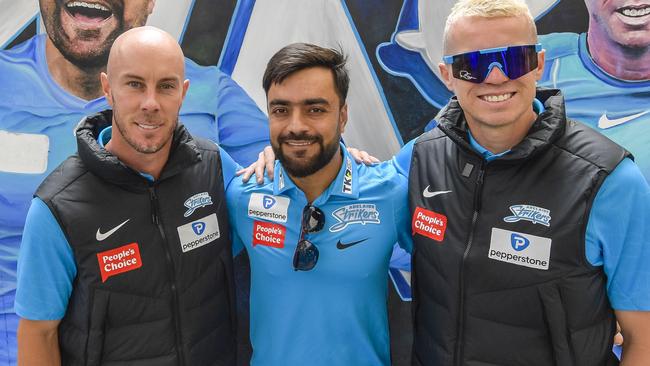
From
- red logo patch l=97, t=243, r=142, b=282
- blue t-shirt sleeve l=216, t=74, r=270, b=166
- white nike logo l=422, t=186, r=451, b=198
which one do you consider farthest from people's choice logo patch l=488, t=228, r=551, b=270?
blue t-shirt sleeve l=216, t=74, r=270, b=166

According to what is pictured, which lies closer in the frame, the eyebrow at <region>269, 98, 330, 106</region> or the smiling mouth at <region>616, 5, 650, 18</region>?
the eyebrow at <region>269, 98, 330, 106</region>

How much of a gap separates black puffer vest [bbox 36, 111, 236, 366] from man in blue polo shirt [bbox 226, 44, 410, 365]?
0.25 meters

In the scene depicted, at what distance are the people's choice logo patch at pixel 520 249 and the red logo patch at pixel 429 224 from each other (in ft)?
0.62

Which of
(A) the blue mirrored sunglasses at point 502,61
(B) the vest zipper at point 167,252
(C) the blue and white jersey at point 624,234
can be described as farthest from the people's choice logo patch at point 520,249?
(B) the vest zipper at point 167,252

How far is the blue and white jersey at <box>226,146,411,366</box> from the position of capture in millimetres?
1980

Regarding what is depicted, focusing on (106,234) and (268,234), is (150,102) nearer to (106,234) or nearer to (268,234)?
(106,234)

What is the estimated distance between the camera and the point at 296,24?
277cm

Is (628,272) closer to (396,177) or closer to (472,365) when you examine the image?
(472,365)

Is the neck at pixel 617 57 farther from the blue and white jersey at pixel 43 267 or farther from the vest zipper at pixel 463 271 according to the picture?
the blue and white jersey at pixel 43 267

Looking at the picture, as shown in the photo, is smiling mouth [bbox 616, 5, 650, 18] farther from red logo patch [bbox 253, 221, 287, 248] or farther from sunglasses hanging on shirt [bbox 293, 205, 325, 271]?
red logo patch [bbox 253, 221, 287, 248]

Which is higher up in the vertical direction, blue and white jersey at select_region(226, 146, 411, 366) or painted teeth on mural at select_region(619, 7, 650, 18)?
painted teeth on mural at select_region(619, 7, 650, 18)

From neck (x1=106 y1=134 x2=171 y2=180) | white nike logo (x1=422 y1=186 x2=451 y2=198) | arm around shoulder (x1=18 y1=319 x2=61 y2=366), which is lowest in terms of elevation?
arm around shoulder (x1=18 y1=319 x2=61 y2=366)

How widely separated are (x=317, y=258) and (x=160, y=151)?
2.50ft

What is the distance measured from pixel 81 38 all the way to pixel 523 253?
2.55 meters
